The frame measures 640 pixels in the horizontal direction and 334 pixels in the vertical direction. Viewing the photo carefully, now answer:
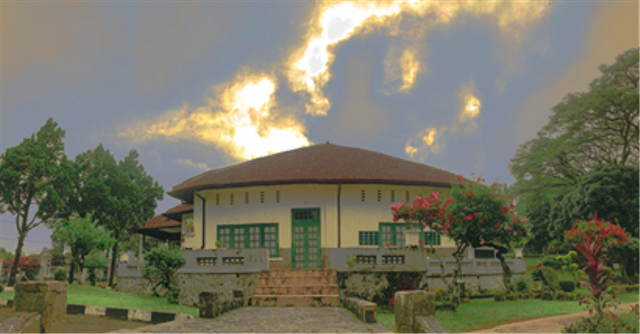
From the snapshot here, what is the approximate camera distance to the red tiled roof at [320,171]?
79.0 ft

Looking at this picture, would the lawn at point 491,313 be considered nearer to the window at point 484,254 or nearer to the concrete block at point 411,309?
the concrete block at point 411,309

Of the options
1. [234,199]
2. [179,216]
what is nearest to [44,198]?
[179,216]

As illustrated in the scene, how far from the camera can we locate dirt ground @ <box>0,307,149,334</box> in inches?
568

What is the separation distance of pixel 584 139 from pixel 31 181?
43.0 metres

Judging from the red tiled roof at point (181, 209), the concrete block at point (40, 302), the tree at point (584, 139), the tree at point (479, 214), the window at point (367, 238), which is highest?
the tree at point (584, 139)

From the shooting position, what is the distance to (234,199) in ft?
84.0

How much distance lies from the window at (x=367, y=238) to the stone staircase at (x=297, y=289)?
17.5 ft

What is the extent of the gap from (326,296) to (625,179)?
2573 centimetres

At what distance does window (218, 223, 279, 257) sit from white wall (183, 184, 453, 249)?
266mm

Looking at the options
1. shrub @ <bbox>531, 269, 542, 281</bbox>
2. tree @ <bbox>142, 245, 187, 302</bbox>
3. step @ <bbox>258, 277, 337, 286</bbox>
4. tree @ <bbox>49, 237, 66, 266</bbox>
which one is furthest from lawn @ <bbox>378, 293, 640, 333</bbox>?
A: tree @ <bbox>49, 237, 66, 266</bbox>

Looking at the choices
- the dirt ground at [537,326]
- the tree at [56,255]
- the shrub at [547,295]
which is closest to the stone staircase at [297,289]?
the dirt ground at [537,326]

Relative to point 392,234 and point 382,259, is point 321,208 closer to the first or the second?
point 392,234

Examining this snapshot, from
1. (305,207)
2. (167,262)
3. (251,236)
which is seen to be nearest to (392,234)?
(305,207)

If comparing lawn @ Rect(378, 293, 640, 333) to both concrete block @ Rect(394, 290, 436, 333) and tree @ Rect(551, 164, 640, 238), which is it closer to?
concrete block @ Rect(394, 290, 436, 333)
